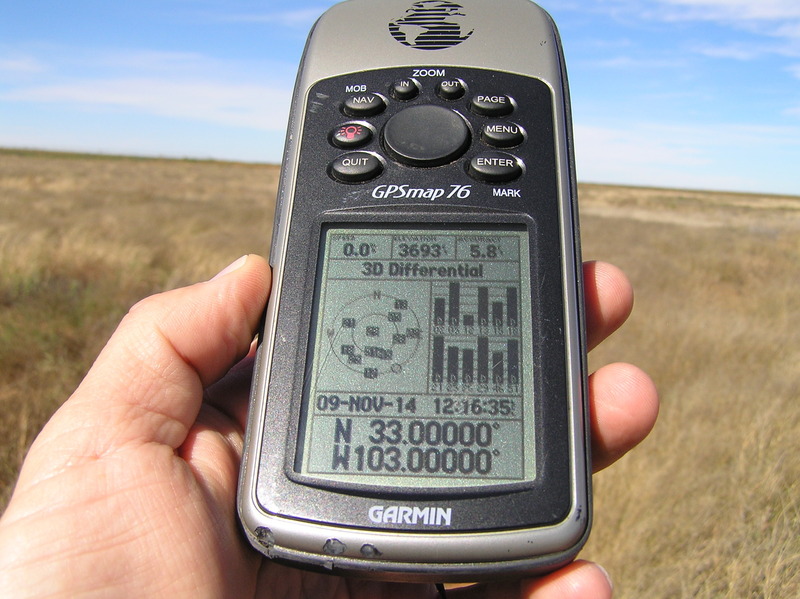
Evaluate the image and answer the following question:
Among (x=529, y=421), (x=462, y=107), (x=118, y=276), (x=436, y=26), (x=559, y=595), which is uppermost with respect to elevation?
(x=436, y=26)

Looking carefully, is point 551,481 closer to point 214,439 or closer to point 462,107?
point 214,439

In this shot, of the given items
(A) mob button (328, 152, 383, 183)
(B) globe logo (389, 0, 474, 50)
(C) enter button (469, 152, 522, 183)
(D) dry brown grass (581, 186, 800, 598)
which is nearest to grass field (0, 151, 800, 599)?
(D) dry brown grass (581, 186, 800, 598)

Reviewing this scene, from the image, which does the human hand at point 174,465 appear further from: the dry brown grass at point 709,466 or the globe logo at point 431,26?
the dry brown grass at point 709,466

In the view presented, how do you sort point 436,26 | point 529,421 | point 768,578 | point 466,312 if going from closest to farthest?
1. point 529,421
2. point 466,312
3. point 436,26
4. point 768,578

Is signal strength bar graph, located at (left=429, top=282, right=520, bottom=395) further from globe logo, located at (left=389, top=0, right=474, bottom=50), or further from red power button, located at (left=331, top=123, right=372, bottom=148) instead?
globe logo, located at (left=389, top=0, right=474, bottom=50)

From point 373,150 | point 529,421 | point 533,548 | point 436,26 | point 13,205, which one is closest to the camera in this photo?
point 533,548

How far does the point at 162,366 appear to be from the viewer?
174cm

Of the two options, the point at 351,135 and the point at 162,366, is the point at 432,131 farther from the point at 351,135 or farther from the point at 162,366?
the point at 162,366

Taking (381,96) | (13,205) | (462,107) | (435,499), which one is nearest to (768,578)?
(435,499)

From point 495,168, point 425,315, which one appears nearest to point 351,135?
point 495,168

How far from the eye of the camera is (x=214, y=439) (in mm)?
1795

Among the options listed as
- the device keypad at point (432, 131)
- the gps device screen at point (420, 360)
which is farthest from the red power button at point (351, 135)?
the gps device screen at point (420, 360)

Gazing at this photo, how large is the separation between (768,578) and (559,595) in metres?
1.24

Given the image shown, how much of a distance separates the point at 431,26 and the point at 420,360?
113 centimetres
